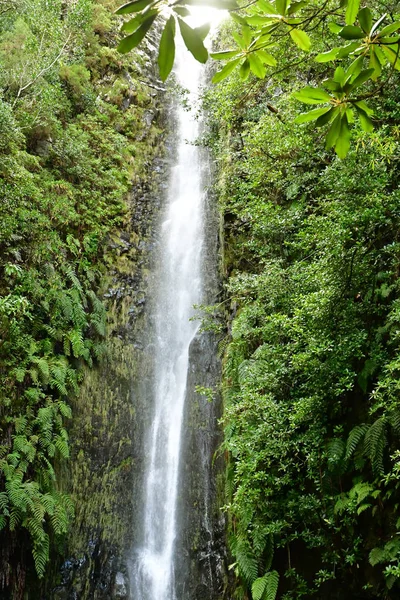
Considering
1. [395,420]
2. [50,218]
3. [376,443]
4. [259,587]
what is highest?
[50,218]

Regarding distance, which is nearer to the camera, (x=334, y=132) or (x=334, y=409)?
(x=334, y=132)

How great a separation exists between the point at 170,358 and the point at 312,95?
28.1 ft

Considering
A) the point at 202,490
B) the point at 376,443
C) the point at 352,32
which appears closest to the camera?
the point at 352,32

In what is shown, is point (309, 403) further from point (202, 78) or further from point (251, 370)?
point (202, 78)

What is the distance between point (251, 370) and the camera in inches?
212

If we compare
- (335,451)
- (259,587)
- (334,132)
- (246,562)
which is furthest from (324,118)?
(246,562)

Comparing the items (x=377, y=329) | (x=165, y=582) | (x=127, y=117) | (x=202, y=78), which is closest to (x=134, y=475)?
(x=165, y=582)

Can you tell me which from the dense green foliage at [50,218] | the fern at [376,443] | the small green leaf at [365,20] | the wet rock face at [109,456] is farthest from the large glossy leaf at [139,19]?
the wet rock face at [109,456]

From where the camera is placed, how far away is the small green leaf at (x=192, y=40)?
3.46ft

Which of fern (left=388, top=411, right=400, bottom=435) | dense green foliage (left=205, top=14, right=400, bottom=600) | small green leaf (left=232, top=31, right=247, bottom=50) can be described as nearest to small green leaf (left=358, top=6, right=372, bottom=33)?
small green leaf (left=232, top=31, right=247, bottom=50)

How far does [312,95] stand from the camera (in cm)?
126

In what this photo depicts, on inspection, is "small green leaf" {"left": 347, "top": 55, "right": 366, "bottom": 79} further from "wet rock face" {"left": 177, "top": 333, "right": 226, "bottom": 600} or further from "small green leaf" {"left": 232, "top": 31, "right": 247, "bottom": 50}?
"wet rock face" {"left": 177, "top": 333, "right": 226, "bottom": 600}

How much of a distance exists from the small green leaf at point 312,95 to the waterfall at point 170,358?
7.68 m

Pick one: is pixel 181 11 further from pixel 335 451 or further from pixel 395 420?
pixel 335 451
